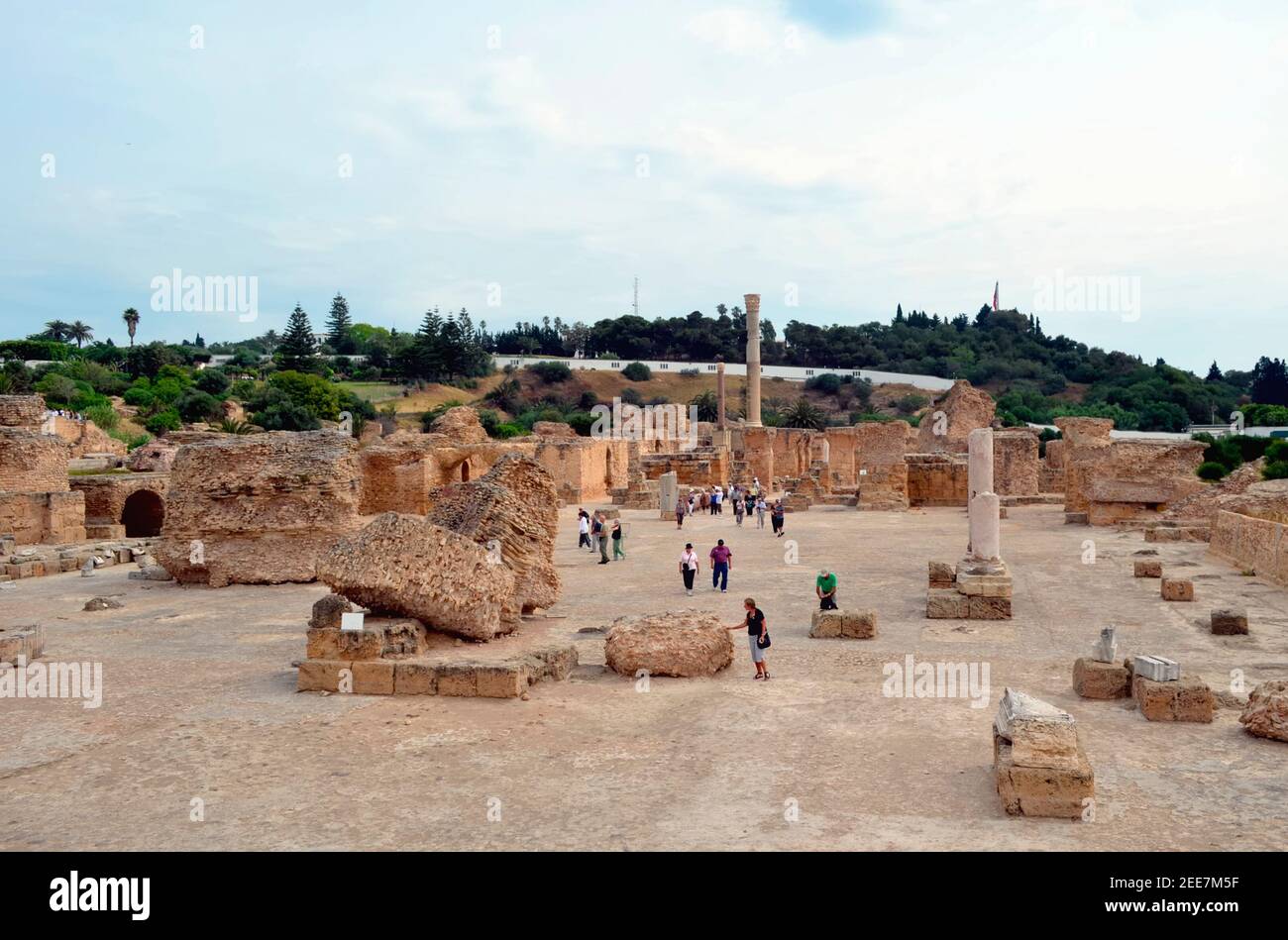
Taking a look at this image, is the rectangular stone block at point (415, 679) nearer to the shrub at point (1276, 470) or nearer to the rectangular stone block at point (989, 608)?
the rectangular stone block at point (989, 608)

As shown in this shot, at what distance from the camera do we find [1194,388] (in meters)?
83.4

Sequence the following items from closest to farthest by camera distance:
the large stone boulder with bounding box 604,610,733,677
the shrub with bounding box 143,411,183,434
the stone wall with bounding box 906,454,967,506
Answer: the large stone boulder with bounding box 604,610,733,677 → the stone wall with bounding box 906,454,967,506 → the shrub with bounding box 143,411,183,434

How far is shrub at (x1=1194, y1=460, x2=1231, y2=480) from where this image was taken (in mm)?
32375

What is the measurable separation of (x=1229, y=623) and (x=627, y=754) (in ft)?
27.1

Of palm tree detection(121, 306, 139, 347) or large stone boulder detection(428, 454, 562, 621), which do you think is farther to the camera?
palm tree detection(121, 306, 139, 347)

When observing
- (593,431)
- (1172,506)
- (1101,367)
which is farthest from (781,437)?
(1101,367)

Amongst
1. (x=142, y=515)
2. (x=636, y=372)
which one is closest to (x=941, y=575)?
(x=142, y=515)

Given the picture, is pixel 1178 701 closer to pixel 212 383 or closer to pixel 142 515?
pixel 142 515

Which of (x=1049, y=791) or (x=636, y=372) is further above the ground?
(x=636, y=372)

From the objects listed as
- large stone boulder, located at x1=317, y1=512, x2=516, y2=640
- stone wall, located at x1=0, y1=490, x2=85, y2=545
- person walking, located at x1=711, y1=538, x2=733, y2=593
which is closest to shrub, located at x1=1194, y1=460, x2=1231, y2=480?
person walking, located at x1=711, y1=538, x2=733, y2=593

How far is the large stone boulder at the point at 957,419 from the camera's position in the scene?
4438 centimetres

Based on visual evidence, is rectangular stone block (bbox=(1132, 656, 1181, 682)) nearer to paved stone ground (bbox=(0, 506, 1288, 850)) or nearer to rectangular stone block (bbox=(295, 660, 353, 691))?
paved stone ground (bbox=(0, 506, 1288, 850))

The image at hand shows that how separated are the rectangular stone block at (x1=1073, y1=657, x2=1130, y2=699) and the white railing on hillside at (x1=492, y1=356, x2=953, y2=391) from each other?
87.2 meters

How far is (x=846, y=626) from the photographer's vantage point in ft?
40.1
